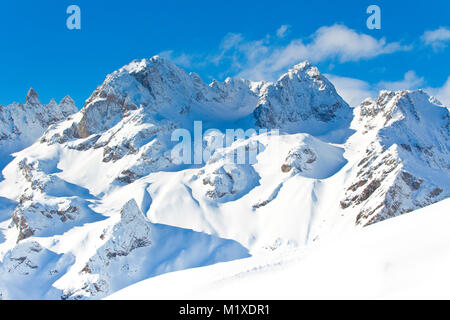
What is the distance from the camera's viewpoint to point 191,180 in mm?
128250

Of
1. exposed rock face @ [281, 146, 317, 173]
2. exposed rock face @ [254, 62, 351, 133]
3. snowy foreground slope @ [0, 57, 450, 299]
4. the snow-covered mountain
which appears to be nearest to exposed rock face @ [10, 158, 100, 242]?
snowy foreground slope @ [0, 57, 450, 299]

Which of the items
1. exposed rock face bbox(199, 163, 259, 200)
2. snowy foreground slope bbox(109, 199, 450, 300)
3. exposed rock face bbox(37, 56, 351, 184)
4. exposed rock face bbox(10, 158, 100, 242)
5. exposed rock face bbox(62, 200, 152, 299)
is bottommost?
snowy foreground slope bbox(109, 199, 450, 300)

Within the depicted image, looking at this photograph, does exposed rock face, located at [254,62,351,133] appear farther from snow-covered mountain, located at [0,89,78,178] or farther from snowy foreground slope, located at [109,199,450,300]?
snowy foreground slope, located at [109,199,450,300]

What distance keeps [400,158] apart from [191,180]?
185ft

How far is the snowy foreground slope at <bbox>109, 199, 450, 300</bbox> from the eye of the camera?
33.9 feet

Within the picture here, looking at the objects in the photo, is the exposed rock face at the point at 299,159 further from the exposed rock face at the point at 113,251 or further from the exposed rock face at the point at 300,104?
the exposed rock face at the point at 113,251

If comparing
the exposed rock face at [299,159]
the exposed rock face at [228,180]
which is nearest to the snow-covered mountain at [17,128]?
the exposed rock face at [228,180]

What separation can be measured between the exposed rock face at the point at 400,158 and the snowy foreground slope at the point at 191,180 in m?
0.42

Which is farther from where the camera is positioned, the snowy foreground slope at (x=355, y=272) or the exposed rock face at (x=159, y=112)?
the exposed rock face at (x=159, y=112)

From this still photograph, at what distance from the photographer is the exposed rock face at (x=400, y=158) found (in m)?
97.4

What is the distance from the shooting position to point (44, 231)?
111 m

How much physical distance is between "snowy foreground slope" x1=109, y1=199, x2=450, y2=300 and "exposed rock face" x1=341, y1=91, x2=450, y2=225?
84.2 m

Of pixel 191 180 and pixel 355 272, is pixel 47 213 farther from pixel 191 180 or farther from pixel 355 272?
pixel 355 272

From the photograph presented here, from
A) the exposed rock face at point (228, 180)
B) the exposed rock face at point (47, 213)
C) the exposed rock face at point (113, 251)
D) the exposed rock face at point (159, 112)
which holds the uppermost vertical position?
the exposed rock face at point (159, 112)
